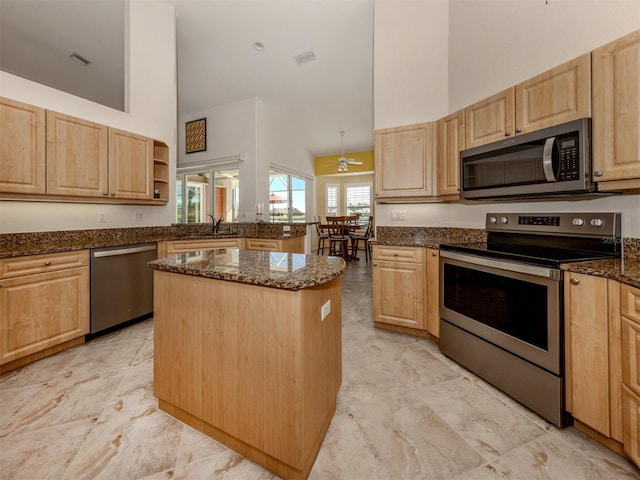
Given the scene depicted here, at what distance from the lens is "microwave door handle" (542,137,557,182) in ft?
5.62

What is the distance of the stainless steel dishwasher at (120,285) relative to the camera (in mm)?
2484

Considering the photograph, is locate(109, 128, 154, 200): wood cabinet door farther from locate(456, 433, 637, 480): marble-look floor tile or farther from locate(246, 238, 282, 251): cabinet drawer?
locate(456, 433, 637, 480): marble-look floor tile

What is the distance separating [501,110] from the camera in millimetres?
2072

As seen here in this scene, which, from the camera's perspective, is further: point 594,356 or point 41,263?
point 41,263

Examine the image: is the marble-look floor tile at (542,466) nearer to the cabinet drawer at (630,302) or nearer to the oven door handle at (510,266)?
the cabinet drawer at (630,302)

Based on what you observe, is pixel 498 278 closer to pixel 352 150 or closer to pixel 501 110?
pixel 501 110

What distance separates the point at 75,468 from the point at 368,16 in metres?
4.55

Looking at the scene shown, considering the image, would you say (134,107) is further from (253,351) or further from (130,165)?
(253,351)

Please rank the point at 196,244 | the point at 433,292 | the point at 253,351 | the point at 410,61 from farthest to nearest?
the point at 196,244, the point at 410,61, the point at 433,292, the point at 253,351

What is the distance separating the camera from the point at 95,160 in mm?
2732

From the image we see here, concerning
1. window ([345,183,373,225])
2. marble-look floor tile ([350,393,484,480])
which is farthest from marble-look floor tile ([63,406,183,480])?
window ([345,183,373,225])

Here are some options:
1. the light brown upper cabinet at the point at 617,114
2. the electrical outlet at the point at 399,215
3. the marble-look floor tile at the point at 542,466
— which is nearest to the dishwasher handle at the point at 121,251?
the electrical outlet at the point at 399,215

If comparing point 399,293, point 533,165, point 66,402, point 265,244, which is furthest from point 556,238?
point 66,402

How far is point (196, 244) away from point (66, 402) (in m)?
1.99
